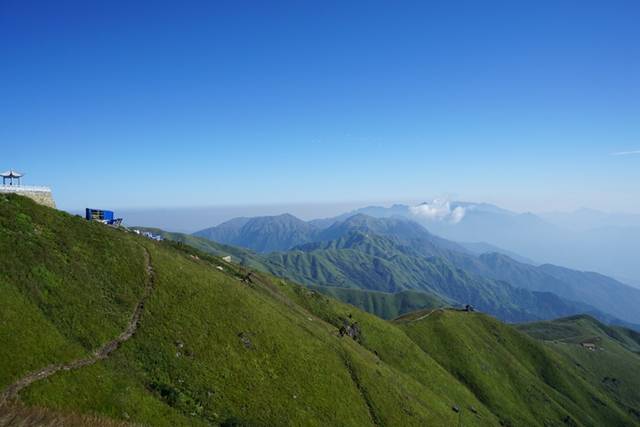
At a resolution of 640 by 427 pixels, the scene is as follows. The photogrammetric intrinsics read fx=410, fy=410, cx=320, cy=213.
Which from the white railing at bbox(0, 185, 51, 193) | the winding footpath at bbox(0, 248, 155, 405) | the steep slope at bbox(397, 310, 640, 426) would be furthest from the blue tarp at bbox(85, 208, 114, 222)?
the steep slope at bbox(397, 310, 640, 426)

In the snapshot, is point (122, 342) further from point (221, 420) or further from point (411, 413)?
point (411, 413)

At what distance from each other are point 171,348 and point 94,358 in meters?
9.75

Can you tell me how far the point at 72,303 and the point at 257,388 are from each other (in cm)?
2382

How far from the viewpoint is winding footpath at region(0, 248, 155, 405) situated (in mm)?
30750

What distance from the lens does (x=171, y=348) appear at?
48.1m

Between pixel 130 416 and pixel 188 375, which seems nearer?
pixel 130 416

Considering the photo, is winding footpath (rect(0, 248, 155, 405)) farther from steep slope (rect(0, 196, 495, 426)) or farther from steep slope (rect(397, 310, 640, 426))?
steep slope (rect(397, 310, 640, 426))

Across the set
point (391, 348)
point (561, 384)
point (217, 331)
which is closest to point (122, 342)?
point (217, 331)

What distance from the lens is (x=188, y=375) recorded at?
1800 inches

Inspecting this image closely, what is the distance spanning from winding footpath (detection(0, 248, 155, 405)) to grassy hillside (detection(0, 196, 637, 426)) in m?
0.49

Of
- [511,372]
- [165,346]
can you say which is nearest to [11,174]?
[165,346]

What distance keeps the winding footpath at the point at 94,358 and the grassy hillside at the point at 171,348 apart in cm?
49

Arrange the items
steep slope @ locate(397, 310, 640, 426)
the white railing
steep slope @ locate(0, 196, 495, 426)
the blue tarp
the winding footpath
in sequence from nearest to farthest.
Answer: the winding footpath, steep slope @ locate(0, 196, 495, 426), the white railing, the blue tarp, steep slope @ locate(397, 310, 640, 426)

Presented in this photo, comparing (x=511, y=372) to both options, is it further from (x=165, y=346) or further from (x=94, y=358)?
(x=94, y=358)
